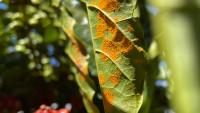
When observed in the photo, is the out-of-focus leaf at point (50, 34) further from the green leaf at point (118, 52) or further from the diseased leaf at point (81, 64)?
the green leaf at point (118, 52)

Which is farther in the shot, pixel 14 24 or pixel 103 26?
pixel 14 24

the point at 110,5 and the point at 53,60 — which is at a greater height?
the point at 110,5

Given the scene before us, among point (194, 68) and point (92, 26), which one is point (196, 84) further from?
point (92, 26)

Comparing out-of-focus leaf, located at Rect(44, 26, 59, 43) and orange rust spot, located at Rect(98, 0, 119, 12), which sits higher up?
orange rust spot, located at Rect(98, 0, 119, 12)

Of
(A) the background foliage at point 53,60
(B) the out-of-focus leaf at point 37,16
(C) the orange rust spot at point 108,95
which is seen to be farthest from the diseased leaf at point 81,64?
(B) the out-of-focus leaf at point 37,16

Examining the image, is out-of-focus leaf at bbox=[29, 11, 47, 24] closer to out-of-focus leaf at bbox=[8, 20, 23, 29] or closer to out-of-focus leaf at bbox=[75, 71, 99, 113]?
out-of-focus leaf at bbox=[8, 20, 23, 29]

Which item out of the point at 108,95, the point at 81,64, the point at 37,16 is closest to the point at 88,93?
the point at 81,64

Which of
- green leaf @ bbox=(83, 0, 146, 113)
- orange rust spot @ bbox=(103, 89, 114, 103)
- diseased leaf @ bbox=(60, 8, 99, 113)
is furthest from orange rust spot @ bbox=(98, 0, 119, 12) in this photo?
diseased leaf @ bbox=(60, 8, 99, 113)

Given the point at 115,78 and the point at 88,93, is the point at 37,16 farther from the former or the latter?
→ the point at 115,78
